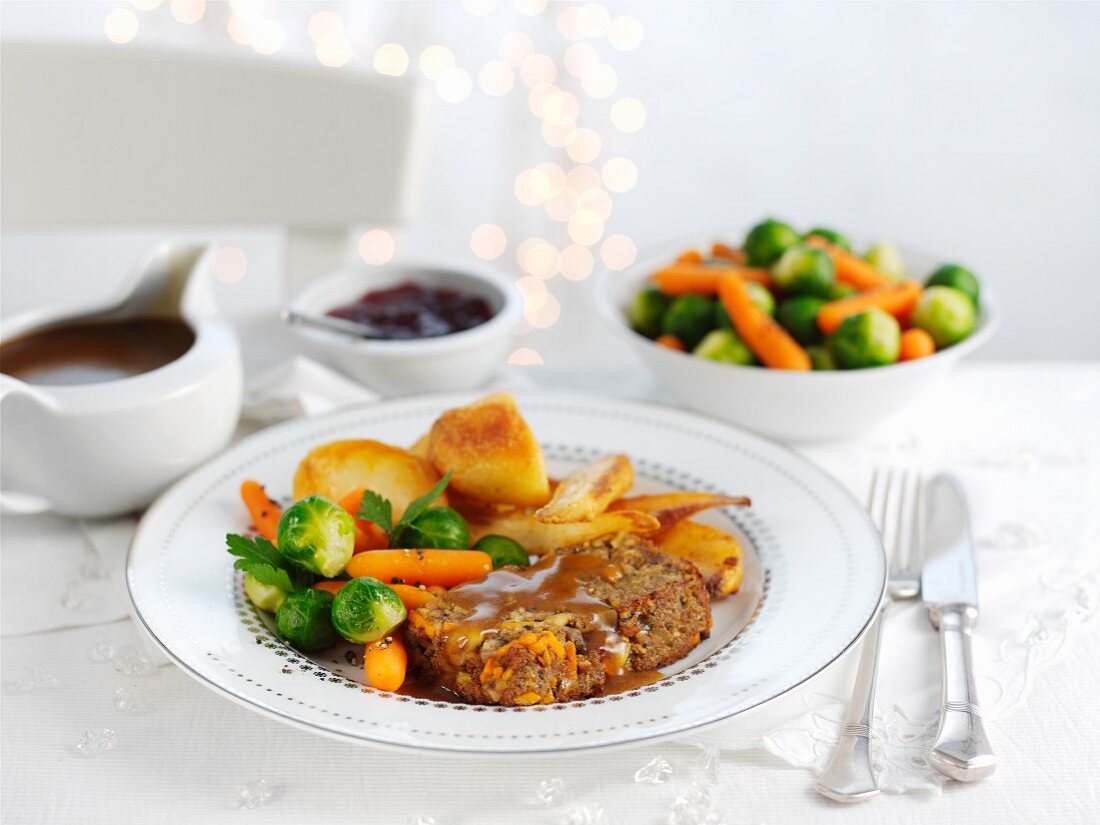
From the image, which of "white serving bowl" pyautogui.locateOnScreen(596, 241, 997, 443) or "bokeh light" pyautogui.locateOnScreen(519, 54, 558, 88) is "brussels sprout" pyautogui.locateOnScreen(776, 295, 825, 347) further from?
"bokeh light" pyautogui.locateOnScreen(519, 54, 558, 88)

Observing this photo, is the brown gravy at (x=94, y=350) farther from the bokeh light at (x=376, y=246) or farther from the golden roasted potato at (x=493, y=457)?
the bokeh light at (x=376, y=246)

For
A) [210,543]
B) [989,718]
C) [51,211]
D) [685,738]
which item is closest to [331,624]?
[210,543]

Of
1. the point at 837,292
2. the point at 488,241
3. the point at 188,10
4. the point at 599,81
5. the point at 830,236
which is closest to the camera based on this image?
the point at 837,292

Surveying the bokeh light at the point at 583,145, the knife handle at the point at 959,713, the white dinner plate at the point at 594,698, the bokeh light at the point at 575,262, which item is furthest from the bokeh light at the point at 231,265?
the knife handle at the point at 959,713

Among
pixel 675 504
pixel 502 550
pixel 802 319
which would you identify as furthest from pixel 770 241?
pixel 502 550

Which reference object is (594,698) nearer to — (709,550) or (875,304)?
(709,550)

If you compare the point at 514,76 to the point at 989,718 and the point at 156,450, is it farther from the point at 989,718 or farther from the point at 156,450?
the point at 989,718

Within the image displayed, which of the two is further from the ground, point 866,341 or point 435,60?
point 435,60
